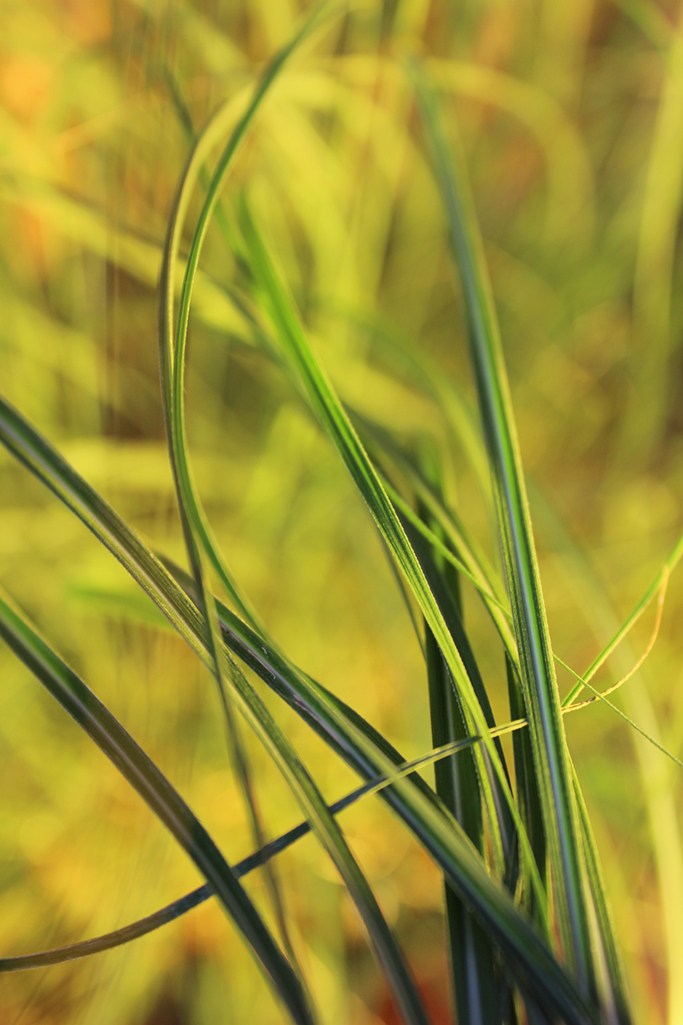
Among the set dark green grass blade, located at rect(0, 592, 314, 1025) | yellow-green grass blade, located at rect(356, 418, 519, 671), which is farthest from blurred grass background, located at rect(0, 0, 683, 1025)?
dark green grass blade, located at rect(0, 592, 314, 1025)

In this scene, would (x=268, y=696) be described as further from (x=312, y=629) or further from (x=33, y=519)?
(x=33, y=519)

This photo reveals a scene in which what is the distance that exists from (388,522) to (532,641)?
0.04 meters

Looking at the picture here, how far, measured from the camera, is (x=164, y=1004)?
0.36 metres

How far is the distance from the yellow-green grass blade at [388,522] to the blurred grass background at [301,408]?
111 mm

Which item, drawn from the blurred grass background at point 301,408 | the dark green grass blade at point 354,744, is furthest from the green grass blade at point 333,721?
the blurred grass background at point 301,408

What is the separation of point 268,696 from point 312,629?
2.1 inches

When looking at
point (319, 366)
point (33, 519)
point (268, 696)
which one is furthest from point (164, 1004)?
point (319, 366)

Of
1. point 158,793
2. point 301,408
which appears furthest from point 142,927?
point 301,408

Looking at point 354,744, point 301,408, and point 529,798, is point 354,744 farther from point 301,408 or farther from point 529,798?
point 301,408

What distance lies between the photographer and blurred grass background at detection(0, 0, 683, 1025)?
336 millimetres

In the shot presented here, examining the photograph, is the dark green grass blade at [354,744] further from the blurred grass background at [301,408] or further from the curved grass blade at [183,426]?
the blurred grass background at [301,408]

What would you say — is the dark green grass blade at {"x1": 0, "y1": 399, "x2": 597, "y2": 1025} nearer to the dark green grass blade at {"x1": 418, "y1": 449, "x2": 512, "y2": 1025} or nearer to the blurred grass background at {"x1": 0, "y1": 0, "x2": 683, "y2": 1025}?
the dark green grass blade at {"x1": 418, "y1": 449, "x2": 512, "y2": 1025}

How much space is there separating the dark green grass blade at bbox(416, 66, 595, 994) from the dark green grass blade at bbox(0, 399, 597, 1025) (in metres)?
0.01

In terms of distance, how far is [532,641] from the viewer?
0.13 metres
